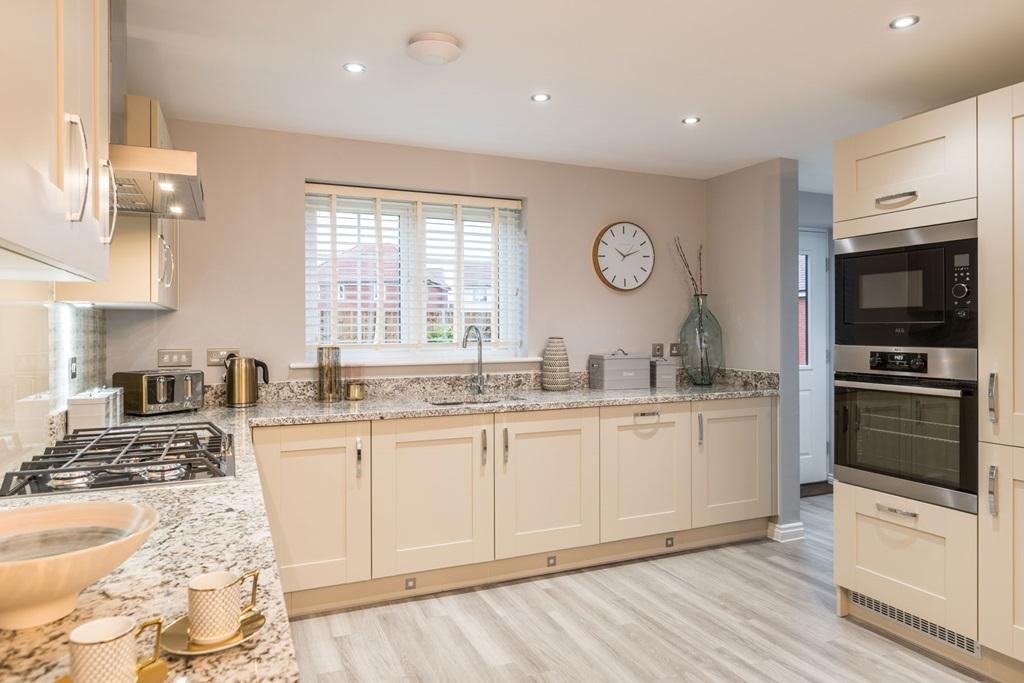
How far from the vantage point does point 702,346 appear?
164 inches

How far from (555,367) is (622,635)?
160 cm

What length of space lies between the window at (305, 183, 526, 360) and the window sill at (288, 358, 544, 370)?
2.9 inches

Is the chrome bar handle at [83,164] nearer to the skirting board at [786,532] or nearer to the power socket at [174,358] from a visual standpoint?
the power socket at [174,358]

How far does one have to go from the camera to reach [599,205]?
4.11m

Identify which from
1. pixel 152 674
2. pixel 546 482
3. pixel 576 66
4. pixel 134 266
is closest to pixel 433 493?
pixel 546 482

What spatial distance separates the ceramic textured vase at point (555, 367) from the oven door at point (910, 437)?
1.50 meters

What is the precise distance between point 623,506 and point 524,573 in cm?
64

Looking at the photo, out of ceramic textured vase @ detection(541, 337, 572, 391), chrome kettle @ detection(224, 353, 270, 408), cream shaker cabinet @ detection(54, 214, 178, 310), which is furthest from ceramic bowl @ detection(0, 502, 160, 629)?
ceramic textured vase @ detection(541, 337, 572, 391)

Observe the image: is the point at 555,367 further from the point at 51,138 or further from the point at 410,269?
the point at 51,138

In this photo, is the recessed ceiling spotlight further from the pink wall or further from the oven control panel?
the pink wall

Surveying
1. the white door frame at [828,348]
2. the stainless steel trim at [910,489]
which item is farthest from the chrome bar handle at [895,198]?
the white door frame at [828,348]

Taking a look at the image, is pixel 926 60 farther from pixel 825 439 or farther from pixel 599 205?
pixel 825 439

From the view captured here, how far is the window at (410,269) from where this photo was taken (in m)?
3.52

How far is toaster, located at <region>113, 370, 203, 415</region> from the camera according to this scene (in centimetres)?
272
